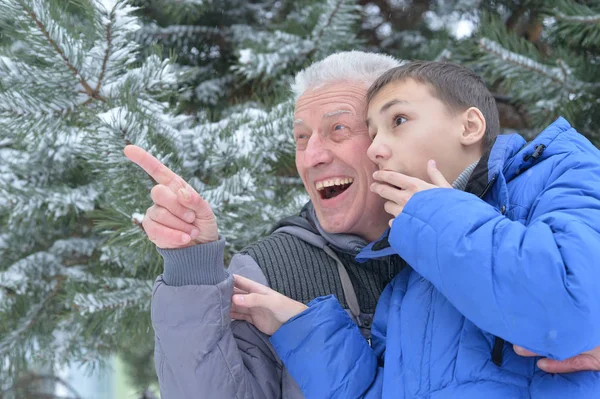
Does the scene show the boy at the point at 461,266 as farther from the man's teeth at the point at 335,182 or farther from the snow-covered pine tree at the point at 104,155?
the snow-covered pine tree at the point at 104,155

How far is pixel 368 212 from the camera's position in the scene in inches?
60.7

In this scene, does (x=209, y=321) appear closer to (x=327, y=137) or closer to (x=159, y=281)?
(x=159, y=281)

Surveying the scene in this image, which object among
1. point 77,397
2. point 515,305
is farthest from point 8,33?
point 77,397

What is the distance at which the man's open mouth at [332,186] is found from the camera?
5.05 feet

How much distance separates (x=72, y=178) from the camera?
1812 millimetres

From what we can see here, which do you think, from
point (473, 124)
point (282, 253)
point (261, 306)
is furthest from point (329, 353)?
point (473, 124)

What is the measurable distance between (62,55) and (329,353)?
0.87 meters

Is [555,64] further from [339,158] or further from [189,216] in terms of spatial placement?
[189,216]

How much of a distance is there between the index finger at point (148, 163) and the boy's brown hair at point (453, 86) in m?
0.51

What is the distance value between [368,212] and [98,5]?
78 centimetres

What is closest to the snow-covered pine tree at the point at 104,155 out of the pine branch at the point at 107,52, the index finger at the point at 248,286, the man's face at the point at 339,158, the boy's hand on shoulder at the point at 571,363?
the pine branch at the point at 107,52

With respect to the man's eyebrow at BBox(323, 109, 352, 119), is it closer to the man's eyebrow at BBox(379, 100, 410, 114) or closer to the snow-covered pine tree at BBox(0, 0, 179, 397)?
the man's eyebrow at BBox(379, 100, 410, 114)

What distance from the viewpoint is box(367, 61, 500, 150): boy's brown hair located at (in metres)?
1.25

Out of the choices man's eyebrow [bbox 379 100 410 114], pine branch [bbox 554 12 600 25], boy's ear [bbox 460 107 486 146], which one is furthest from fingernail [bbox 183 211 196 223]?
pine branch [bbox 554 12 600 25]
